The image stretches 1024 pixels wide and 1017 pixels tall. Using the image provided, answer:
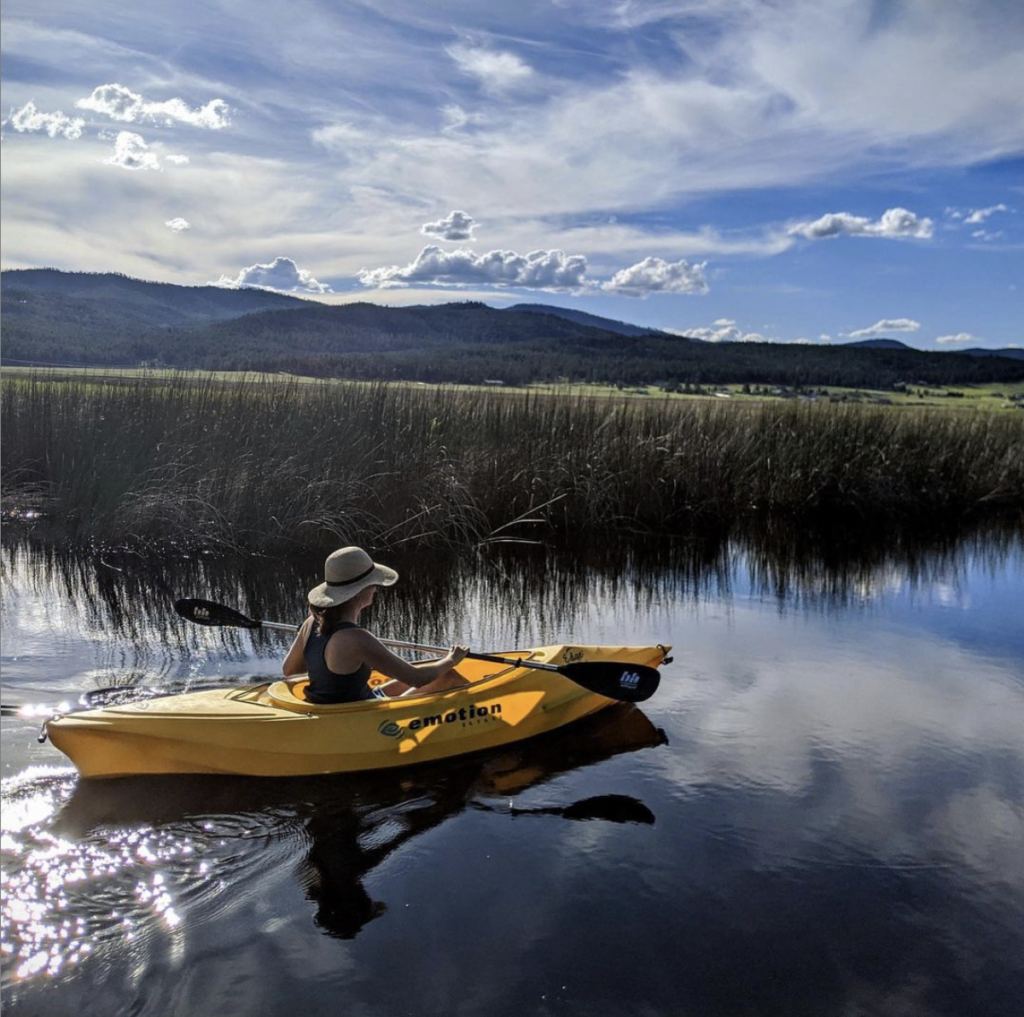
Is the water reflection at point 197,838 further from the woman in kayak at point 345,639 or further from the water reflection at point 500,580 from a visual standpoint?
the water reflection at point 500,580

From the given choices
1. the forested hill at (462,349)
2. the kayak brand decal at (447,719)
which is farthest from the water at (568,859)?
the forested hill at (462,349)

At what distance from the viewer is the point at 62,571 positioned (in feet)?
33.6

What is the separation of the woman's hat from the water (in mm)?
1046

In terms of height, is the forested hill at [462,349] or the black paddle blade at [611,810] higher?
the forested hill at [462,349]

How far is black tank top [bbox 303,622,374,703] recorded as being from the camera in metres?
5.60

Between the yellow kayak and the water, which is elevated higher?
the yellow kayak

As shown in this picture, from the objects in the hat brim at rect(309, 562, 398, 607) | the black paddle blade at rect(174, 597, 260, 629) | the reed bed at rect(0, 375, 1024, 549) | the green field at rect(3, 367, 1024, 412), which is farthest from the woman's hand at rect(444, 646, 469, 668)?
the green field at rect(3, 367, 1024, 412)

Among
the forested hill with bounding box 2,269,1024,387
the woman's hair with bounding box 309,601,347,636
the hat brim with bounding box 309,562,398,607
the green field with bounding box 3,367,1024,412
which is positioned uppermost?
the forested hill with bounding box 2,269,1024,387

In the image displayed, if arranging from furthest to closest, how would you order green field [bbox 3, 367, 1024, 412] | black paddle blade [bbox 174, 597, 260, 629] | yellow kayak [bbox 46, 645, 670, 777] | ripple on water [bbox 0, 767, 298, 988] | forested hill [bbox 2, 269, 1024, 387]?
forested hill [bbox 2, 269, 1024, 387]
green field [bbox 3, 367, 1024, 412]
black paddle blade [bbox 174, 597, 260, 629]
yellow kayak [bbox 46, 645, 670, 777]
ripple on water [bbox 0, 767, 298, 988]

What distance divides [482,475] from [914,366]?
339 ft

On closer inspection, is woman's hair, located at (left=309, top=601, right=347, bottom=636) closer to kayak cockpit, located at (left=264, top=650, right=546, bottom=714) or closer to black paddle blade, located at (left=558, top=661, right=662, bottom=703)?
kayak cockpit, located at (left=264, top=650, right=546, bottom=714)

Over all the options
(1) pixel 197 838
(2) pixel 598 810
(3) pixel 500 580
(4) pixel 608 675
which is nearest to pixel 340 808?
(1) pixel 197 838

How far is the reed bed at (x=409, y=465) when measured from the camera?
37.3 ft

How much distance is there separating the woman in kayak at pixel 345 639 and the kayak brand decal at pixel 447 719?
263mm
